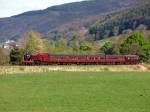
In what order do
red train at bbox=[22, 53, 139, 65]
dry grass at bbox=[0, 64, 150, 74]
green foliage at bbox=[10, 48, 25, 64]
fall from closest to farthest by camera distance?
1. dry grass at bbox=[0, 64, 150, 74]
2. red train at bbox=[22, 53, 139, 65]
3. green foliage at bbox=[10, 48, 25, 64]

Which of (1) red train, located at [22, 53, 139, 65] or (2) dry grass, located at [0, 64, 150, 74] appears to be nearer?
(2) dry grass, located at [0, 64, 150, 74]

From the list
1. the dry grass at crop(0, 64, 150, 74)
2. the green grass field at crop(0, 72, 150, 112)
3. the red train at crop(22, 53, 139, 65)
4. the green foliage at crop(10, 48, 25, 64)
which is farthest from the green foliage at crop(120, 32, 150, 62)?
the green grass field at crop(0, 72, 150, 112)

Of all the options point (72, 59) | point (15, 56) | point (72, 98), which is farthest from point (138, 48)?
point (72, 98)

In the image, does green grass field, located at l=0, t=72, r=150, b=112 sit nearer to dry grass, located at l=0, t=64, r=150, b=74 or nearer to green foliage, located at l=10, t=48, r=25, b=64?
dry grass, located at l=0, t=64, r=150, b=74

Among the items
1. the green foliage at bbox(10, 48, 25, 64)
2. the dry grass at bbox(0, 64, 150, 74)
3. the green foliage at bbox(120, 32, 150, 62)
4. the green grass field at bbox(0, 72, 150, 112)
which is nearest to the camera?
the green grass field at bbox(0, 72, 150, 112)

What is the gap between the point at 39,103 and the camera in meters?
38.5

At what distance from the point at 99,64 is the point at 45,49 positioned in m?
47.0

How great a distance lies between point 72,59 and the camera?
315 ft

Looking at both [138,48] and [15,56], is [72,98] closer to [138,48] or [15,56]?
[15,56]

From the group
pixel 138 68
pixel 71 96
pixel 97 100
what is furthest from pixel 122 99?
pixel 138 68

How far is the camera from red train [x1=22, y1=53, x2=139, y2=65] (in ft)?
310

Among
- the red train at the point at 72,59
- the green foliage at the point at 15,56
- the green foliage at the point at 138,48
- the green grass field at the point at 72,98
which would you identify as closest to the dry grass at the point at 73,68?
the red train at the point at 72,59

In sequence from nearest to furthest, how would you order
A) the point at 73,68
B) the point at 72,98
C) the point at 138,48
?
the point at 72,98
the point at 73,68
the point at 138,48

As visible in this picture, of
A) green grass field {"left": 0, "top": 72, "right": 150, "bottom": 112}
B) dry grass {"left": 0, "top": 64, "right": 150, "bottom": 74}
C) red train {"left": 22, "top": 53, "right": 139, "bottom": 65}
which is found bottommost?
green grass field {"left": 0, "top": 72, "right": 150, "bottom": 112}
